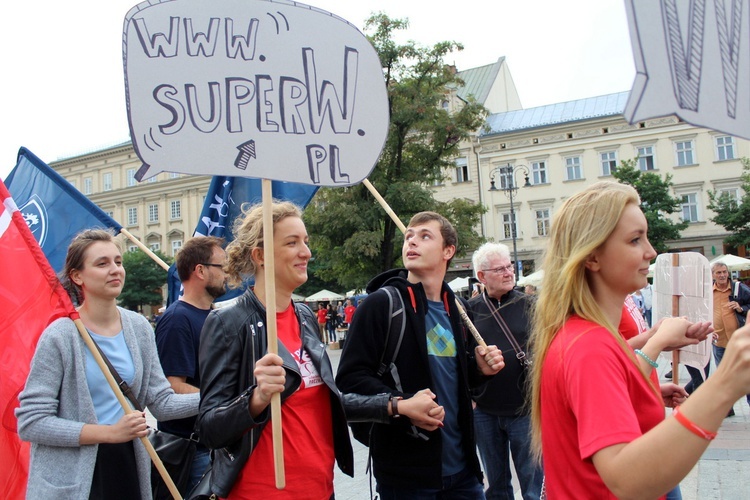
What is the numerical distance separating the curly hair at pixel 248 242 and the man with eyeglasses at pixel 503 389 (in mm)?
1638

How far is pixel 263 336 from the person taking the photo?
2.38 meters

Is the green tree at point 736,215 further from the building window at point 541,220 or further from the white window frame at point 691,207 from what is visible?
the building window at point 541,220

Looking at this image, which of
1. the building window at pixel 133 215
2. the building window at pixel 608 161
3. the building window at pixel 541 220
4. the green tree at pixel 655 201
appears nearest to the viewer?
the green tree at pixel 655 201

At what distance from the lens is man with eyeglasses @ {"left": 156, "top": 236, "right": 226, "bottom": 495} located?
326cm

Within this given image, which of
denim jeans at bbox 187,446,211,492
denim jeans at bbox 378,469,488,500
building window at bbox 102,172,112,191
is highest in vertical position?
building window at bbox 102,172,112,191

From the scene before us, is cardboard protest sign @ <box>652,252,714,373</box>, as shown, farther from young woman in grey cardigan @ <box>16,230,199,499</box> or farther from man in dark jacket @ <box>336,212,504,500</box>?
young woman in grey cardigan @ <box>16,230,199,499</box>

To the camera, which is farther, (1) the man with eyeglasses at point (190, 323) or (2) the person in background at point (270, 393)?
(1) the man with eyeglasses at point (190, 323)

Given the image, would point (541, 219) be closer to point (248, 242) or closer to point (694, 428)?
point (248, 242)

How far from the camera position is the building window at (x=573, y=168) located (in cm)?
3791

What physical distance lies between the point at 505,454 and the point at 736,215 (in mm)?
31405

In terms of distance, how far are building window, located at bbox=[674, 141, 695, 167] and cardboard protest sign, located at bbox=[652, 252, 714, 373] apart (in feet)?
120

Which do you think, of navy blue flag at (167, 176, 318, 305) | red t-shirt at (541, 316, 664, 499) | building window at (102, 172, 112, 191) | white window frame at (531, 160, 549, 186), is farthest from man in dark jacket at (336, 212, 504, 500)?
building window at (102, 172, 112, 191)

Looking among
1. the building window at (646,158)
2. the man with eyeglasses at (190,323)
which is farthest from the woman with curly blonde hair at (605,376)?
the building window at (646,158)

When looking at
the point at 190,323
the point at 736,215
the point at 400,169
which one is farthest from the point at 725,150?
the point at 190,323
